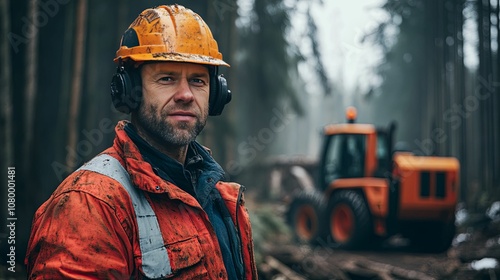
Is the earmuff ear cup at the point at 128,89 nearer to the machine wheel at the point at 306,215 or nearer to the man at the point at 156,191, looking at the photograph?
the man at the point at 156,191

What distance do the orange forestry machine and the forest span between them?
3.56m

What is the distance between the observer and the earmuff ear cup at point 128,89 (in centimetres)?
258

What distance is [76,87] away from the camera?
33.8 feet

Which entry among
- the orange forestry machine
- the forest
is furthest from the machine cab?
the forest

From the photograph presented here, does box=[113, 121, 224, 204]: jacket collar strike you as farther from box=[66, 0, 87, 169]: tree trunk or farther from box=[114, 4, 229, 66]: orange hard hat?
box=[66, 0, 87, 169]: tree trunk

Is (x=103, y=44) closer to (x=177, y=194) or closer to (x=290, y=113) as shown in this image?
(x=290, y=113)

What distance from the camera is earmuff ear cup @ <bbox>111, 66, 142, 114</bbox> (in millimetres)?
2576

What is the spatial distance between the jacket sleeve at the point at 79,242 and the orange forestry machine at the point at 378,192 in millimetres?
9520

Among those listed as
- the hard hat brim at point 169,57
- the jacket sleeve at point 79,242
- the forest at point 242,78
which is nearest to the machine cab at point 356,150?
the forest at point 242,78

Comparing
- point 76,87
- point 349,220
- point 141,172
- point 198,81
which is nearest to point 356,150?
point 349,220

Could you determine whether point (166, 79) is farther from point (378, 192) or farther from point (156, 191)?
point (378, 192)

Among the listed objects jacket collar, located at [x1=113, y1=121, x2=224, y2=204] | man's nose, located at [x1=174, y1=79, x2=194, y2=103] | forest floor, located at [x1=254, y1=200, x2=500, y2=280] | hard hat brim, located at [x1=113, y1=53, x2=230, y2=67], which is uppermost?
hard hat brim, located at [x1=113, y1=53, x2=230, y2=67]

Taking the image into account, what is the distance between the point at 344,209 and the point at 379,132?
1767mm

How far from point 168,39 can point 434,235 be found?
1014 centimetres
